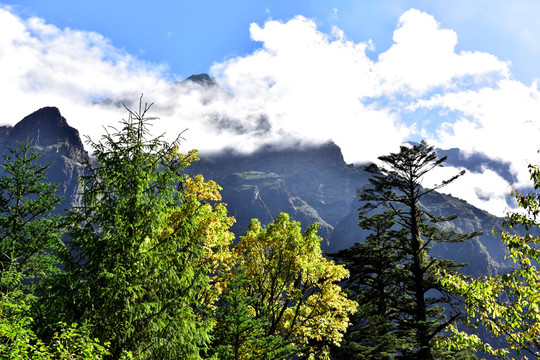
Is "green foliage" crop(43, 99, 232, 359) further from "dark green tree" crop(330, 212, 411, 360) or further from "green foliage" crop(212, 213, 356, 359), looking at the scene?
"dark green tree" crop(330, 212, 411, 360)

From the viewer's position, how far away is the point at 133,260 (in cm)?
828

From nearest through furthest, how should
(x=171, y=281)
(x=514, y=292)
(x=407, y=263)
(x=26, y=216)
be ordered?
(x=514, y=292)
(x=171, y=281)
(x=26, y=216)
(x=407, y=263)

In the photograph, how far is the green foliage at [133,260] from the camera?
7816mm

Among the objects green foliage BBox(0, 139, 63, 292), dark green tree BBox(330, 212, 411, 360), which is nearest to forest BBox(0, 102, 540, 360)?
green foliage BBox(0, 139, 63, 292)

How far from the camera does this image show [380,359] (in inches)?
699

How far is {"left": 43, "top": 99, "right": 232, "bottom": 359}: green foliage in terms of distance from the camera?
7816mm

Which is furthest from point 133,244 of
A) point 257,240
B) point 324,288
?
point 324,288

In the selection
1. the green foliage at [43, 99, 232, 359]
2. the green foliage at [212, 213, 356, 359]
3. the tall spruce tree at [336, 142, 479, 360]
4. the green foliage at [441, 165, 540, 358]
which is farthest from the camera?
the tall spruce tree at [336, 142, 479, 360]

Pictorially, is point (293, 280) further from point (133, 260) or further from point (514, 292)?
point (514, 292)

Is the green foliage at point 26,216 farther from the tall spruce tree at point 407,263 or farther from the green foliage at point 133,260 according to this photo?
the tall spruce tree at point 407,263

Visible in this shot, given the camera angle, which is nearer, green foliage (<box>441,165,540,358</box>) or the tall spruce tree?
green foliage (<box>441,165,540,358</box>)

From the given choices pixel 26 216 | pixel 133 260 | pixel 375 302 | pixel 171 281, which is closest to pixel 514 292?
pixel 171 281

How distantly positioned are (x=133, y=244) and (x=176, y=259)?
55.0 inches

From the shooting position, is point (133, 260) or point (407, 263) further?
point (407, 263)
